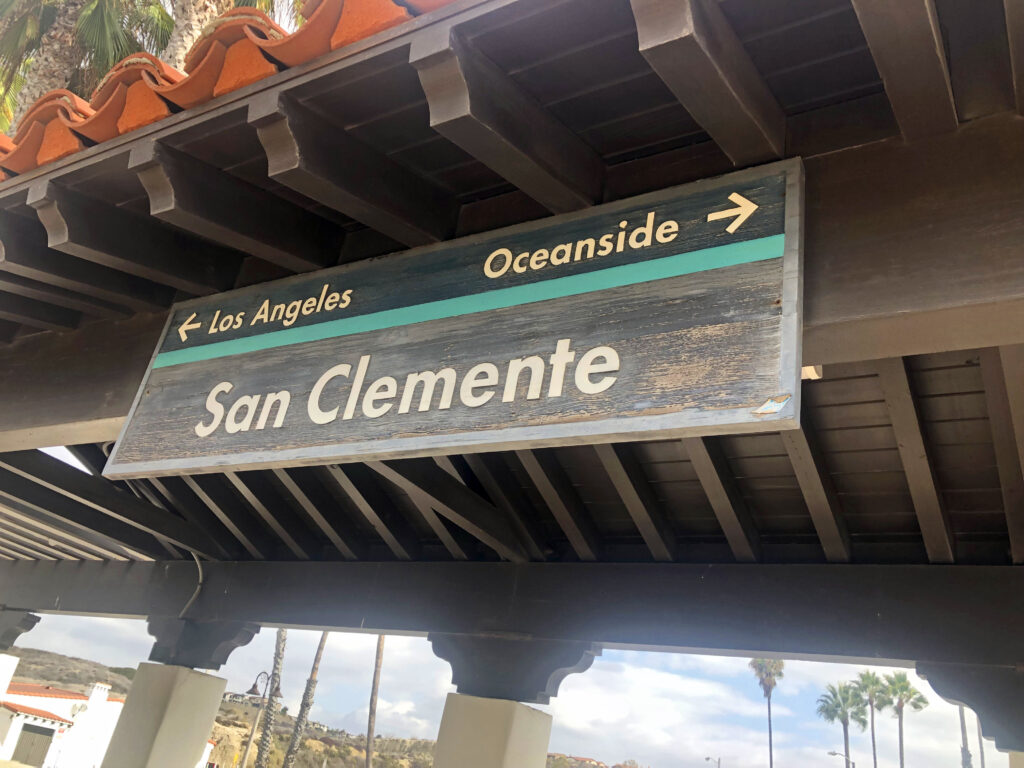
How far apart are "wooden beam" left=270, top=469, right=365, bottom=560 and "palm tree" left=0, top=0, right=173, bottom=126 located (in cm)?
442

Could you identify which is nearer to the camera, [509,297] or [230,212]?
[509,297]

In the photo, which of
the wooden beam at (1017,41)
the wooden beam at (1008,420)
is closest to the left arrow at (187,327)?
the wooden beam at (1017,41)

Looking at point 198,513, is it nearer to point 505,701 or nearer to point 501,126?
point 505,701

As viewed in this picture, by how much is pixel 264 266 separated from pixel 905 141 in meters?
1.85

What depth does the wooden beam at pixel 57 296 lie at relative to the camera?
8.42ft

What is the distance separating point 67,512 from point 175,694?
4.95 feet

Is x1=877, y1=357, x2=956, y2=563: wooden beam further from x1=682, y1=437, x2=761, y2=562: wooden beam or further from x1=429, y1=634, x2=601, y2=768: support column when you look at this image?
x1=429, y1=634, x2=601, y2=768: support column

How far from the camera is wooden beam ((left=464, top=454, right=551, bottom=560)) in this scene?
353 centimetres

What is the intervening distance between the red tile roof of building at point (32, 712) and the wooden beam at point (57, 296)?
19.6 m

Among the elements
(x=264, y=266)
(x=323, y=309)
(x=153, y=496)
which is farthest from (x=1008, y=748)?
(x=153, y=496)

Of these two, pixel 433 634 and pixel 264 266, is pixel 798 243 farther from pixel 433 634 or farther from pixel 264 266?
pixel 433 634

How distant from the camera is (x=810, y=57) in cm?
154

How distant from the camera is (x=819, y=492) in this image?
2.79m

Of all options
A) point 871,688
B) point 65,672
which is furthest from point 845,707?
point 65,672
